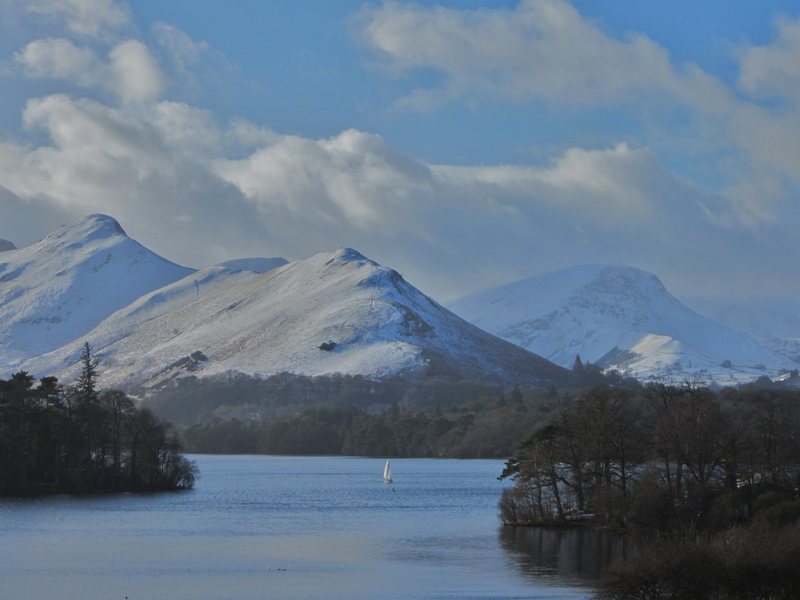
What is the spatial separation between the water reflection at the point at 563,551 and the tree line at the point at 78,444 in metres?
50.5

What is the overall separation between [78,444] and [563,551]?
64.3 meters

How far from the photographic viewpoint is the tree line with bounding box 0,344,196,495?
406 feet

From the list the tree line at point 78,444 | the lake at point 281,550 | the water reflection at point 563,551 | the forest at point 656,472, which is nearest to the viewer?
the lake at point 281,550

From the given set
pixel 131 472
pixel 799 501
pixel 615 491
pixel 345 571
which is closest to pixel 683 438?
pixel 615 491

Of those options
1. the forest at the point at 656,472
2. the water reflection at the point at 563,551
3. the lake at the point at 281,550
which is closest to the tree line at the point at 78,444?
the lake at the point at 281,550

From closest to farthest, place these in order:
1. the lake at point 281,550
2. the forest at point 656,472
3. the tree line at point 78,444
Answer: the lake at point 281,550, the forest at point 656,472, the tree line at point 78,444

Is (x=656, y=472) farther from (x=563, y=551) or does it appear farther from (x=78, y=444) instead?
(x=78, y=444)

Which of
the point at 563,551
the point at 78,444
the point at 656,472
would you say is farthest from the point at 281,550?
the point at 78,444

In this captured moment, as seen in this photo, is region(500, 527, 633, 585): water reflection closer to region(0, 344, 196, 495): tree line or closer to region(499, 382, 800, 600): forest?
region(499, 382, 800, 600): forest

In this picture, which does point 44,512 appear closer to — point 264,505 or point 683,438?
point 264,505

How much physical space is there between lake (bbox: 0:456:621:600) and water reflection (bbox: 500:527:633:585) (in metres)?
Result: 0.10

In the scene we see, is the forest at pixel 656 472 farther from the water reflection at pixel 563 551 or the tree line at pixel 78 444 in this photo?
the tree line at pixel 78 444

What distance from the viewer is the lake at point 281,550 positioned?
6431cm

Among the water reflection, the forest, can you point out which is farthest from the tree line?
the water reflection
